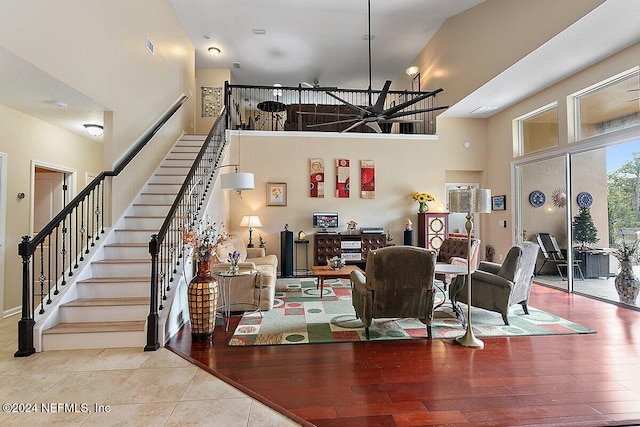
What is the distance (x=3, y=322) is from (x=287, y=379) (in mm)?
4011

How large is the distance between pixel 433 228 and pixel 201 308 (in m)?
5.81

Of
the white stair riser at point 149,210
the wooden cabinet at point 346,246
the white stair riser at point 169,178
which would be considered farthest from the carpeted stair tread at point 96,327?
the wooden cabinet at point 346,246

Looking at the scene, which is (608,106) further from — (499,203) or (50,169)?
(50,169)

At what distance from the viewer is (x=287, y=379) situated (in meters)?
2.70

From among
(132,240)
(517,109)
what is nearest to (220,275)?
(132,240)

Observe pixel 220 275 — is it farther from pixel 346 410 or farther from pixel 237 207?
pixel 237 207

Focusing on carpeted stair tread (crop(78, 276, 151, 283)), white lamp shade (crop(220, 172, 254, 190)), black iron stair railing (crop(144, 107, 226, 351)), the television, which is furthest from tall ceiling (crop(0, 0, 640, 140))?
the television

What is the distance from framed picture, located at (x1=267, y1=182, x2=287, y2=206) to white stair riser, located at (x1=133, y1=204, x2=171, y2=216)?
285 cm

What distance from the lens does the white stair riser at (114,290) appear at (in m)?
3.80

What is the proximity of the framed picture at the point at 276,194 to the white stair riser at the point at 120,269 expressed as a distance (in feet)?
12.6

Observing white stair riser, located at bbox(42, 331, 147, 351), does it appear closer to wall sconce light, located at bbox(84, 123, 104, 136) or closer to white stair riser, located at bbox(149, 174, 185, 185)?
white stair riser, located at bbox(149, 174, 185, 185)

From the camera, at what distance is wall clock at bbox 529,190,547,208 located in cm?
675

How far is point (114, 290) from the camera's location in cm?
384

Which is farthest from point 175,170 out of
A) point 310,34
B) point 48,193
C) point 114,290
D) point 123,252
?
point 310,34
